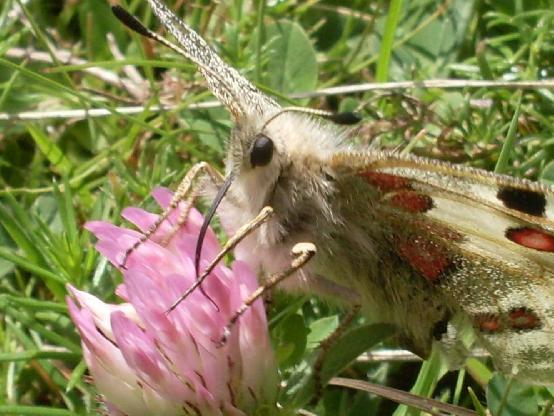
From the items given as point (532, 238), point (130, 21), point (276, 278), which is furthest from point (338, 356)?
point (130, 21)

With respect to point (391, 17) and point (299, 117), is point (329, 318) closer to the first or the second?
point (299, 117)

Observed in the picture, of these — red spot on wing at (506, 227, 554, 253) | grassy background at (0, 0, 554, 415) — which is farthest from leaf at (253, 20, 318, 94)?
red spot on wing at (506, 227, 554, 253)

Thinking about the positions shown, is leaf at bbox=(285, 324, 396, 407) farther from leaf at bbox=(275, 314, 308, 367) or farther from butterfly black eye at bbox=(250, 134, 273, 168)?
butterfly black eye at bbox=(250, 134, 273, 168)

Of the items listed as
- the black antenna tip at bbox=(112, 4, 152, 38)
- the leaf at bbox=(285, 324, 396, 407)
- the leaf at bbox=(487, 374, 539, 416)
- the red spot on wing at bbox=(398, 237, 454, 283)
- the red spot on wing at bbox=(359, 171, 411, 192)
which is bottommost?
the leaf at bbox=(487, 374, 539, 416)

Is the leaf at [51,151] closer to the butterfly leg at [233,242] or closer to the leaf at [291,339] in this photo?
the leaf at [291,339]

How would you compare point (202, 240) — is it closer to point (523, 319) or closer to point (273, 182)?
point (273, 182)

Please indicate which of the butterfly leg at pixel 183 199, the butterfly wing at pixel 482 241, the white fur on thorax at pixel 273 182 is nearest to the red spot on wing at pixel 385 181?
the butterfly wing at pixel 482 241
